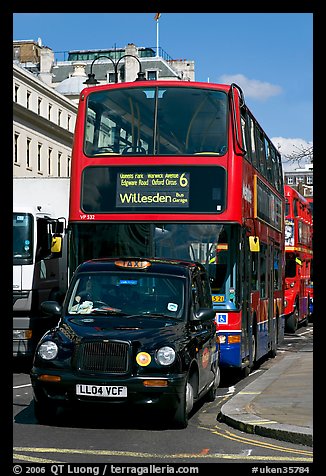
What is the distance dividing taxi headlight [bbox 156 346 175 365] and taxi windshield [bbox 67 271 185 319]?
41.8 inches

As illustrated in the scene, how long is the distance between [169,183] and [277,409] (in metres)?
4.70

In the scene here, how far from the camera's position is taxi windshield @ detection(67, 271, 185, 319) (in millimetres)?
11266

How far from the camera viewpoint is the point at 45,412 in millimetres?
10375

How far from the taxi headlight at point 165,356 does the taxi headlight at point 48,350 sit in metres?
1.13

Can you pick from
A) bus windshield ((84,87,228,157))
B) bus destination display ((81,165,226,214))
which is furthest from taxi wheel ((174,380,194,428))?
bus windshield ((84,87,228,157))

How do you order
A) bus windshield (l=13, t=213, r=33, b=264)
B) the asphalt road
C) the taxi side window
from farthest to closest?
bus windshield (l=13, t=213, r=33, b=264)
the taxi side window
the asphalt road

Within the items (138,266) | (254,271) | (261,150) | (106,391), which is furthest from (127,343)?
(261,150)

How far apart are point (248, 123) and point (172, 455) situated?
906 cm

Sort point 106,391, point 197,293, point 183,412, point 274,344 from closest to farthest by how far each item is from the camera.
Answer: point 106,391
point 183,412
point 197,293
point 274,344

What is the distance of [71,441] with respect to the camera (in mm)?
9211

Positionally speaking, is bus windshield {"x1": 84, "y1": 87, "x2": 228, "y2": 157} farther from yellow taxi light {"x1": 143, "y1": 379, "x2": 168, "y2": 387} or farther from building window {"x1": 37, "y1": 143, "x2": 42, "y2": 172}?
building window {"x1": 37, "y1": 143, "x2": 42, "y2": 172}

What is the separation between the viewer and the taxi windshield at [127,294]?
11266 mm

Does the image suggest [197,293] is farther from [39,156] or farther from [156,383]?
[39,156]

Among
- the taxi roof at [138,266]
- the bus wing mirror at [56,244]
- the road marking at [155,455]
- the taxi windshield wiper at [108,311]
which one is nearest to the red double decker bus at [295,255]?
the bus wing mirror at [56,244]
